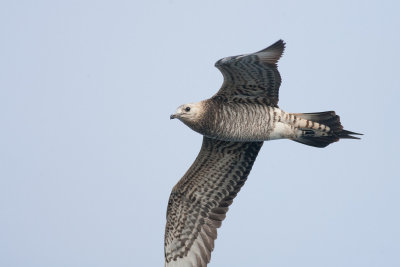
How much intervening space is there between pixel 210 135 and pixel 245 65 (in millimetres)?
1570

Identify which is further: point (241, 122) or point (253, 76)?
point (241, 122)

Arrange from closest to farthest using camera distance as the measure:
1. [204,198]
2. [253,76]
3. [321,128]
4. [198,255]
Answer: [253,76]
[321,128]
[198,255]
[204,198]

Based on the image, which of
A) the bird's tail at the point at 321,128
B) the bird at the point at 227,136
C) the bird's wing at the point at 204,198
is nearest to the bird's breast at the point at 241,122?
the bird at the point at 227,136

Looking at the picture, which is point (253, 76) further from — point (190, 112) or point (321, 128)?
point (321, 128)

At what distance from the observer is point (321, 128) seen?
12.6m

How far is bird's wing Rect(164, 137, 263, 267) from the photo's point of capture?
13.3 metres

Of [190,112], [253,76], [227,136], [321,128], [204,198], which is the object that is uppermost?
[253,76]

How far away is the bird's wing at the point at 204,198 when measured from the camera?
43.5 feet

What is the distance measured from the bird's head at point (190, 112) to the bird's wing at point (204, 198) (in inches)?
47.9

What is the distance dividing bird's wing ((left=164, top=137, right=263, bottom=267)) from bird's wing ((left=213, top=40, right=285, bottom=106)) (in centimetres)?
130

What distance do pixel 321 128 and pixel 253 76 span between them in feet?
5.99

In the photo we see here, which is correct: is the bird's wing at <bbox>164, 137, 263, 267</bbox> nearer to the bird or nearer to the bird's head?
the bird

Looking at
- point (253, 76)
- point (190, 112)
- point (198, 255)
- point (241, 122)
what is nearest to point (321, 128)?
point (241, 122)

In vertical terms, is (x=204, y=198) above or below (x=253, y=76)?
below
